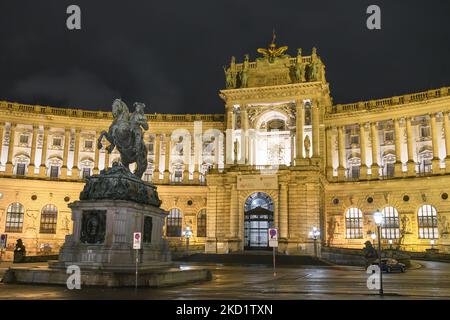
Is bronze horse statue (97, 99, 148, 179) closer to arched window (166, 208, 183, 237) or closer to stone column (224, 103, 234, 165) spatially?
stone column (224, 103, 234, 165)

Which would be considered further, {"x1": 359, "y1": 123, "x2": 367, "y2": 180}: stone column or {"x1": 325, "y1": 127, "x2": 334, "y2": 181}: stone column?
{"x1": 325, "y1": 127, "x2": 334, "y2": 181}: stone column

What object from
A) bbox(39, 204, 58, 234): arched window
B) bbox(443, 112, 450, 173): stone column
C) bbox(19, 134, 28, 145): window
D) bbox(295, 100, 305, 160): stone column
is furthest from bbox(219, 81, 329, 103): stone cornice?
Result: bbox(19, 134, 28, 145): window

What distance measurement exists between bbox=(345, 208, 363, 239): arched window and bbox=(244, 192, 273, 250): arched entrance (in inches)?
505

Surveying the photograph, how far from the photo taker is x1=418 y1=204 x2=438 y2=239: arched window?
62.7 meters

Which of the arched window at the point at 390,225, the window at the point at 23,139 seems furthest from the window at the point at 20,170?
the arched window at the point at 390,225

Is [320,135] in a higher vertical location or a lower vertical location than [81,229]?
higher

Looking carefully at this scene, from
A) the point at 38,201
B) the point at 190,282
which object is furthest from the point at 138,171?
the point at 38,201

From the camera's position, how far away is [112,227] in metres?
23.4

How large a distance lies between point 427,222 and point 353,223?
32.1 feet

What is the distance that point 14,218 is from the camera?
69.8 meters

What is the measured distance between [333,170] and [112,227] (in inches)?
2083

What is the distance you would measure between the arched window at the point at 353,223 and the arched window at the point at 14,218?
1849 inches

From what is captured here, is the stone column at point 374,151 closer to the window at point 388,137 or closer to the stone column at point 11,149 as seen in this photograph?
the window at point 388,137
